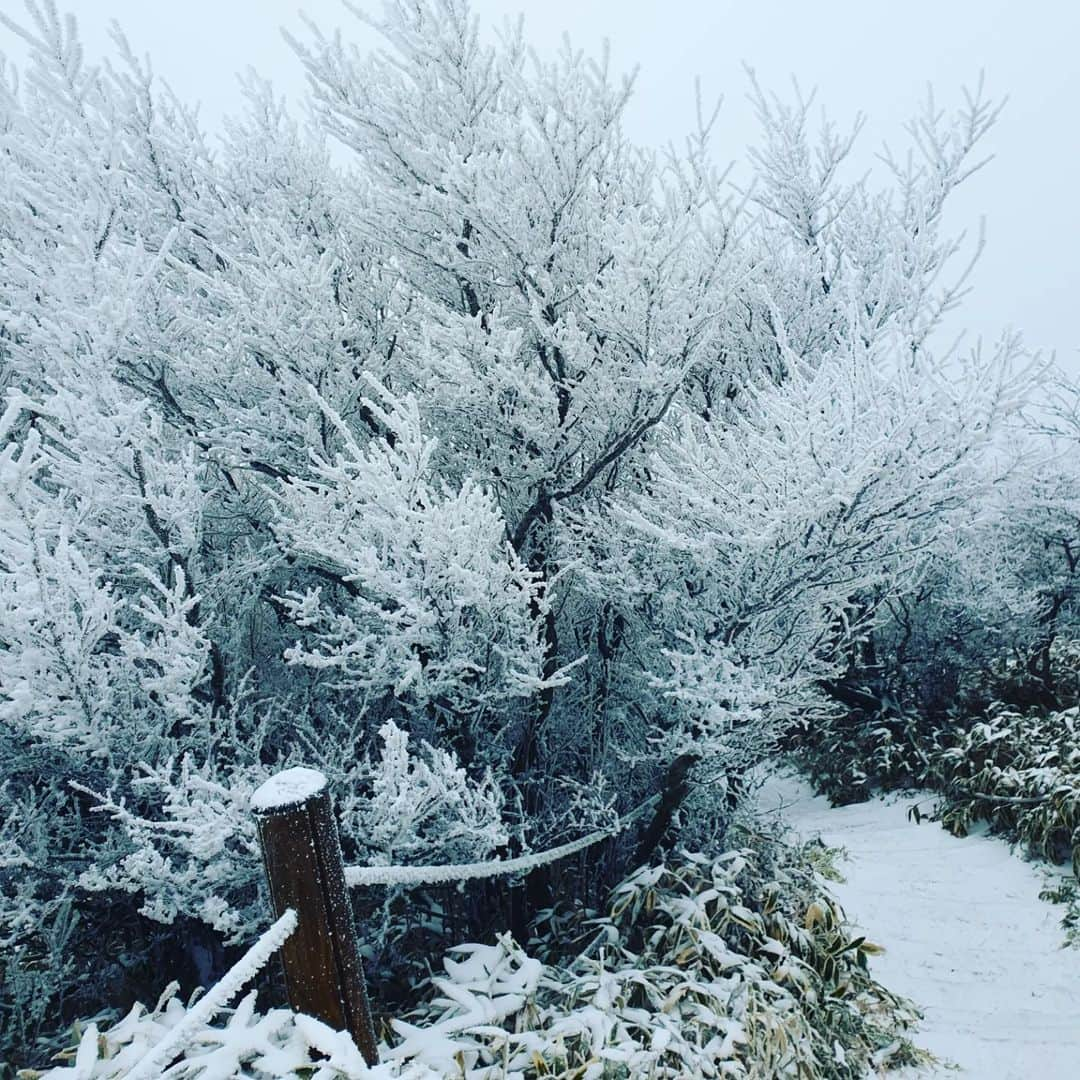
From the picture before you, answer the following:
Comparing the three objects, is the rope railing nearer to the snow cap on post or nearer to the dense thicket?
the snow cap on post

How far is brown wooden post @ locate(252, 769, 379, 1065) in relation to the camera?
1.44m

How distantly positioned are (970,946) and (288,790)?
4.71m

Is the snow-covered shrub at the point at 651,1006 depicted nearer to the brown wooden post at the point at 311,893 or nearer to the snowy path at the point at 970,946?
the brown wooden post at the point at 311,893

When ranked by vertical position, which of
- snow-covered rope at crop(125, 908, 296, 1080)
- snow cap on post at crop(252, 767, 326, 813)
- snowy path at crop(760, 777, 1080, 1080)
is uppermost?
snow cap on post at crop(252, 767, 326, 813)

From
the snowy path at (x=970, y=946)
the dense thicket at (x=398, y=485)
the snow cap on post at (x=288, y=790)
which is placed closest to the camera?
the snow cap on post at (x=288, y=790)

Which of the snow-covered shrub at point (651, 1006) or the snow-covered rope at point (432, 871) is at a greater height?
the snow-covered rope at point (432, 871)

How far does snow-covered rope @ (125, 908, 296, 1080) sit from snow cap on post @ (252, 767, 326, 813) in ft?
0.74

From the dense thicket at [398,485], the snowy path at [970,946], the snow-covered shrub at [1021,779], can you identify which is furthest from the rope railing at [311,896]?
the snow-covered shrub at [1021,779]

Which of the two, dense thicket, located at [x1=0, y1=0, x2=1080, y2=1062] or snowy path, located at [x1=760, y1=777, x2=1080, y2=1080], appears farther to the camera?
snowy path, located at [x1=760, y1=777, x2=1080, y2=1080]

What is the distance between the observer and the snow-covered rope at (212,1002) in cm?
119

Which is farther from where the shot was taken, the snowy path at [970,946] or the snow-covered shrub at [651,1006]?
the snowy path at [970,946]

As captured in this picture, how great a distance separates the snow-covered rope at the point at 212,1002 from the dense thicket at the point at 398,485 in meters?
1.09

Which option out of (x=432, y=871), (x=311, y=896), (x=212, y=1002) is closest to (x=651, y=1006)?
(x=432, y=871)

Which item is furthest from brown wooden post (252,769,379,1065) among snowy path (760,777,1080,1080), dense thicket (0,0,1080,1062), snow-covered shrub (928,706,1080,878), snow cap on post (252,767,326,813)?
snow-covered shrub (928,706,1080,878)
